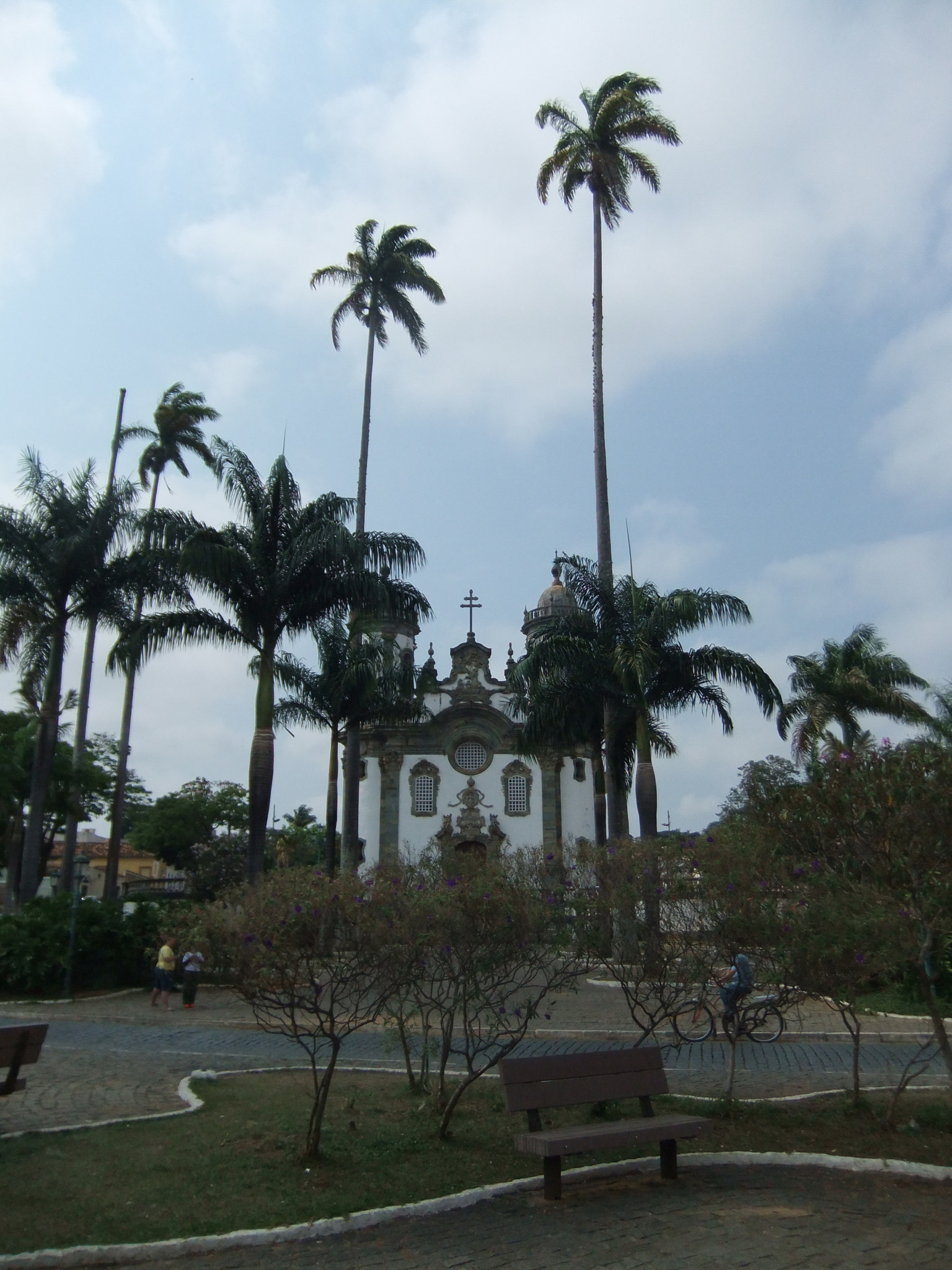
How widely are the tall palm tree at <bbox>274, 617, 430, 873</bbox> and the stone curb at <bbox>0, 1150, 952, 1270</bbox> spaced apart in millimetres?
17835

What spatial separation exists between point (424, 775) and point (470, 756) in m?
1.92

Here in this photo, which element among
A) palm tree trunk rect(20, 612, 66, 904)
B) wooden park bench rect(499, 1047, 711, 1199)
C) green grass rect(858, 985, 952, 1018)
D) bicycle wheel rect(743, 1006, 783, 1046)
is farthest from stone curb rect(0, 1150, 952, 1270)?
palm tree trunk rect(20, 612, 66, 904)

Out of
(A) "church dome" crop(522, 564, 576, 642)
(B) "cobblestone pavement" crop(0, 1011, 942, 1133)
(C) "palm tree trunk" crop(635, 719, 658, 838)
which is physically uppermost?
(A) "church dome" crop(522, 564, 576, 642)

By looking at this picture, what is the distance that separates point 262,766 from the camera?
19109 millimetres

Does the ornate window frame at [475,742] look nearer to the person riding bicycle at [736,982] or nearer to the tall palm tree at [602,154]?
the tall palm tree at [602,154]

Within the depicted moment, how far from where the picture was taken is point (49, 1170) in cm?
650

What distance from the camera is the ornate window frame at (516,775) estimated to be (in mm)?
39344

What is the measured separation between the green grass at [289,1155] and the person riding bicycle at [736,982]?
0.82m

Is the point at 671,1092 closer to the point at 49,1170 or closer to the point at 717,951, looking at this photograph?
the point at 717,951

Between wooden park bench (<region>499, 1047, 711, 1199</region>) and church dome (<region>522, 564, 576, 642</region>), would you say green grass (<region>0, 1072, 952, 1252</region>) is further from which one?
church dome (<region>522, 564, 576, 642</region>)

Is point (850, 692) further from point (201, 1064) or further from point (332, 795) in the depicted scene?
point (201, 1064)

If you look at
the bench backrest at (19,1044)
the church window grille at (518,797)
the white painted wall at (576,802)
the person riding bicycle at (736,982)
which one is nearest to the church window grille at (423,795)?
the church window grille at (518,797)

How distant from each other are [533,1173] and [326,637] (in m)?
16.3

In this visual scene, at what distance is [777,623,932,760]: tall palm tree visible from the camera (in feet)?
92.0
